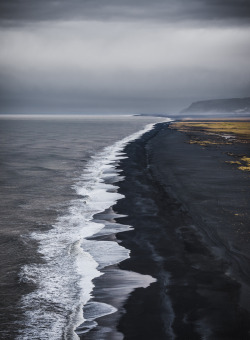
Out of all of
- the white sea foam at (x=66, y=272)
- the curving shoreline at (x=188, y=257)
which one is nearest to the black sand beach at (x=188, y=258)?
the curving shoreline at (x=188, y=257)

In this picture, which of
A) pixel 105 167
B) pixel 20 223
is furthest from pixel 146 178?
pixel 20 223

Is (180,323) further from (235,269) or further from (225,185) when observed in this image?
(225,185)

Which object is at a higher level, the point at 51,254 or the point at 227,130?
A: the point at 227,130

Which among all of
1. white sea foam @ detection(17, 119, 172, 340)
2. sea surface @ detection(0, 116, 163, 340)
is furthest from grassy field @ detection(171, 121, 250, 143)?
white sea foam @ detection(17, 119, 172, 340)

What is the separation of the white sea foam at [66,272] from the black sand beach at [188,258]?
2.25 feet

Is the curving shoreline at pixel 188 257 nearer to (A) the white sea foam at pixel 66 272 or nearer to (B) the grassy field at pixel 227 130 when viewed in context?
(A) the white sea foam at pixel 66 272

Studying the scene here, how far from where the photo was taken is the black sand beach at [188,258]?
22.6 feet

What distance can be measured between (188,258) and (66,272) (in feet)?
10.7

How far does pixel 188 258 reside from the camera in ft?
33.3

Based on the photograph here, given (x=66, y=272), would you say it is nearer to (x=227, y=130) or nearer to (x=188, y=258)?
(x=188, y=258)

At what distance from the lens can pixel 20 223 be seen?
1430cm

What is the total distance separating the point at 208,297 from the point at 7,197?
546 inches

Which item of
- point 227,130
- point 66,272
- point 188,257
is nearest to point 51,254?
point 66,272

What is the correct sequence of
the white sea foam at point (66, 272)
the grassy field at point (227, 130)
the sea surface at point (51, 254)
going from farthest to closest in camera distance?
the grassy field at point (227, 130) → the sea surface at point (51, 254) → the white sea foam at point (66, 272)
